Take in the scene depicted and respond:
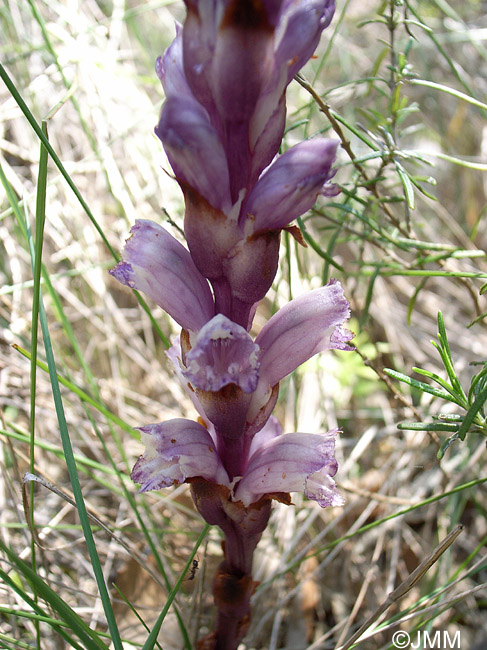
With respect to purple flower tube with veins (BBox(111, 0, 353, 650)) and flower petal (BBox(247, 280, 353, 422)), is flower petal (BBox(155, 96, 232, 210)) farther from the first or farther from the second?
flower petal (BBox(247, 280, 353, 422))

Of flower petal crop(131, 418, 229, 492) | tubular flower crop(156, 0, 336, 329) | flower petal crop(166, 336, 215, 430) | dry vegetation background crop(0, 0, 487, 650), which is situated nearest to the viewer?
tubular flower crop(156, 0, 336, 329)

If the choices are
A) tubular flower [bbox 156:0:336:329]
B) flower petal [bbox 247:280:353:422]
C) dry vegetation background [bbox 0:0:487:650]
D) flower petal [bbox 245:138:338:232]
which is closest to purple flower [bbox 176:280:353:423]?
flower petal [bbox 247:280:353:422]

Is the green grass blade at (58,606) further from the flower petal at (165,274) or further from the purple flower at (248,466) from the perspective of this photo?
the flower petal at (165,274)

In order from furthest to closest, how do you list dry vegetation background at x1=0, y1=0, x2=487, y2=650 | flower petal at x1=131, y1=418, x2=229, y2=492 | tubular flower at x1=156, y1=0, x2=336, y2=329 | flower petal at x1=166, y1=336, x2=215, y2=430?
dry vegetation background at x1=0, y1=0, x2=487, y2=650 < flower petal at x1=166, y1=336, x2=215, y2=430 < flower petal at x1=131, y1=418, x2=229, y2=492 < tubular flower at x1=156, y1=0, x2=336, y2=329

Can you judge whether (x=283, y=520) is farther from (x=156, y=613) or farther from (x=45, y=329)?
(x=45, y=329)

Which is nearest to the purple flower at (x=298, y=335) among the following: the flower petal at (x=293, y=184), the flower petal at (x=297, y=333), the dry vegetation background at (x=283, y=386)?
the flower petal at (x=297, y=333)

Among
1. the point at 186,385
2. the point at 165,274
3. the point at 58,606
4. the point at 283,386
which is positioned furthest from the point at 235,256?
the point at 283,386
